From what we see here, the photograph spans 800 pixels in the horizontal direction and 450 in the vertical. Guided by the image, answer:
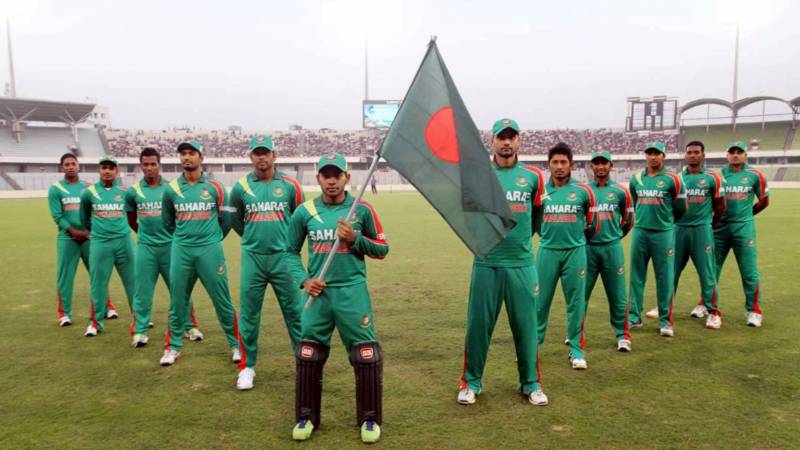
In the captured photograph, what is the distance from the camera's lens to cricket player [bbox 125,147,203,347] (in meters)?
6.00

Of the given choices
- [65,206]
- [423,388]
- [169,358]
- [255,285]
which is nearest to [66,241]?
[65,206]

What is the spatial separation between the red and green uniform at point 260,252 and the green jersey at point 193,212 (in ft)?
1.60

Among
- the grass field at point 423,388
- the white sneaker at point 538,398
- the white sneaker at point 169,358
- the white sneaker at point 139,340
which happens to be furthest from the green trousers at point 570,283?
the white sneaker at point 139,340

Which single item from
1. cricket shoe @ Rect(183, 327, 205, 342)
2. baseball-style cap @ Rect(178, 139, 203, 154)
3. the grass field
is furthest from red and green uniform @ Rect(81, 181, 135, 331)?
baseball-style cap @ Rect(178, 139, 203, 154)

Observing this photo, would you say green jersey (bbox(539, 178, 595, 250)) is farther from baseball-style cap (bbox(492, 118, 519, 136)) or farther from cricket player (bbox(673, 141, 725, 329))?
cricket player (bbox(673, 141, 725, 329))

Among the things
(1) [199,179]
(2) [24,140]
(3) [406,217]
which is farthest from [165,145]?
Result: (1) [199,179]

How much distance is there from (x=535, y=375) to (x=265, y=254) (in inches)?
104

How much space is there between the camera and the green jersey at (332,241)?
402 cm

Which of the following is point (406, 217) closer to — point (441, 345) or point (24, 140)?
point (441, 345)

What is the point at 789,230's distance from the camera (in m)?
15.9

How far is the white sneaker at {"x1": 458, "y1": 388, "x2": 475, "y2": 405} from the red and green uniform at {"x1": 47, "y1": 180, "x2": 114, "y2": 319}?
5.33 meters

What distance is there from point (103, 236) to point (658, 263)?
6.77 metres

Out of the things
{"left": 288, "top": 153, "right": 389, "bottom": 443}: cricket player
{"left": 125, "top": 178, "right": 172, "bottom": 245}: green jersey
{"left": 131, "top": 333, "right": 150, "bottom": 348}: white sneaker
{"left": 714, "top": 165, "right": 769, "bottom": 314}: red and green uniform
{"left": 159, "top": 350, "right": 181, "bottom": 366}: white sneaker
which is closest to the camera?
{"left": 288, "top": 153, "right": 389, "bottom": 443}: cricket player

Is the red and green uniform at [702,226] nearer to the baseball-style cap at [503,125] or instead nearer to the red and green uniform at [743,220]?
the red and green uniform at [743,220]
